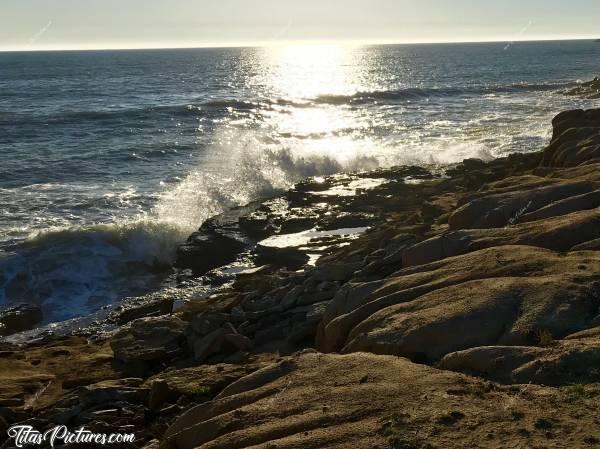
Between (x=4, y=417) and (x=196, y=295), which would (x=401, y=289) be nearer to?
(x=4, y=417)

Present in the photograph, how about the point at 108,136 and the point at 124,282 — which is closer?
the point at 124,282

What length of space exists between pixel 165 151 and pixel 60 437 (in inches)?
1082

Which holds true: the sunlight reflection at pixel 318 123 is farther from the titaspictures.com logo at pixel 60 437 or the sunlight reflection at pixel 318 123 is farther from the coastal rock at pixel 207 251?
the titaspictures.com logo at pixel 60 437

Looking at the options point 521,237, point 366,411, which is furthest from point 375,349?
point 521,237

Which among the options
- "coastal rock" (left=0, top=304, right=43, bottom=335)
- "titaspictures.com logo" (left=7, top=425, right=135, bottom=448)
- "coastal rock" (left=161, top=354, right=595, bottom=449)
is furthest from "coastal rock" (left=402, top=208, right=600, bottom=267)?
"coastal rock" (left=0, top=304, right=43, bottom=335)

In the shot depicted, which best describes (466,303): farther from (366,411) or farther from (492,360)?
(366,411)

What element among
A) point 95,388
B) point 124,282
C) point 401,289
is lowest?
point 124,282

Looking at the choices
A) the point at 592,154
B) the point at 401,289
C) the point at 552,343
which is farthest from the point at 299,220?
the point at 552,343

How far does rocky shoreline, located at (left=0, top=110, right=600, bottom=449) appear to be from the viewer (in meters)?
5.62

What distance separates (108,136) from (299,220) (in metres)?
23.0

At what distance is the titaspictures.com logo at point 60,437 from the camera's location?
25.5 feet

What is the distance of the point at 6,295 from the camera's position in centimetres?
1644

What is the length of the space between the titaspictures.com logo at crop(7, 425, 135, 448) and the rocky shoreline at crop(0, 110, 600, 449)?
6.7 inches

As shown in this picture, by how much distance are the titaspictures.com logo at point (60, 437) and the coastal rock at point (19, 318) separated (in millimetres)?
6864
